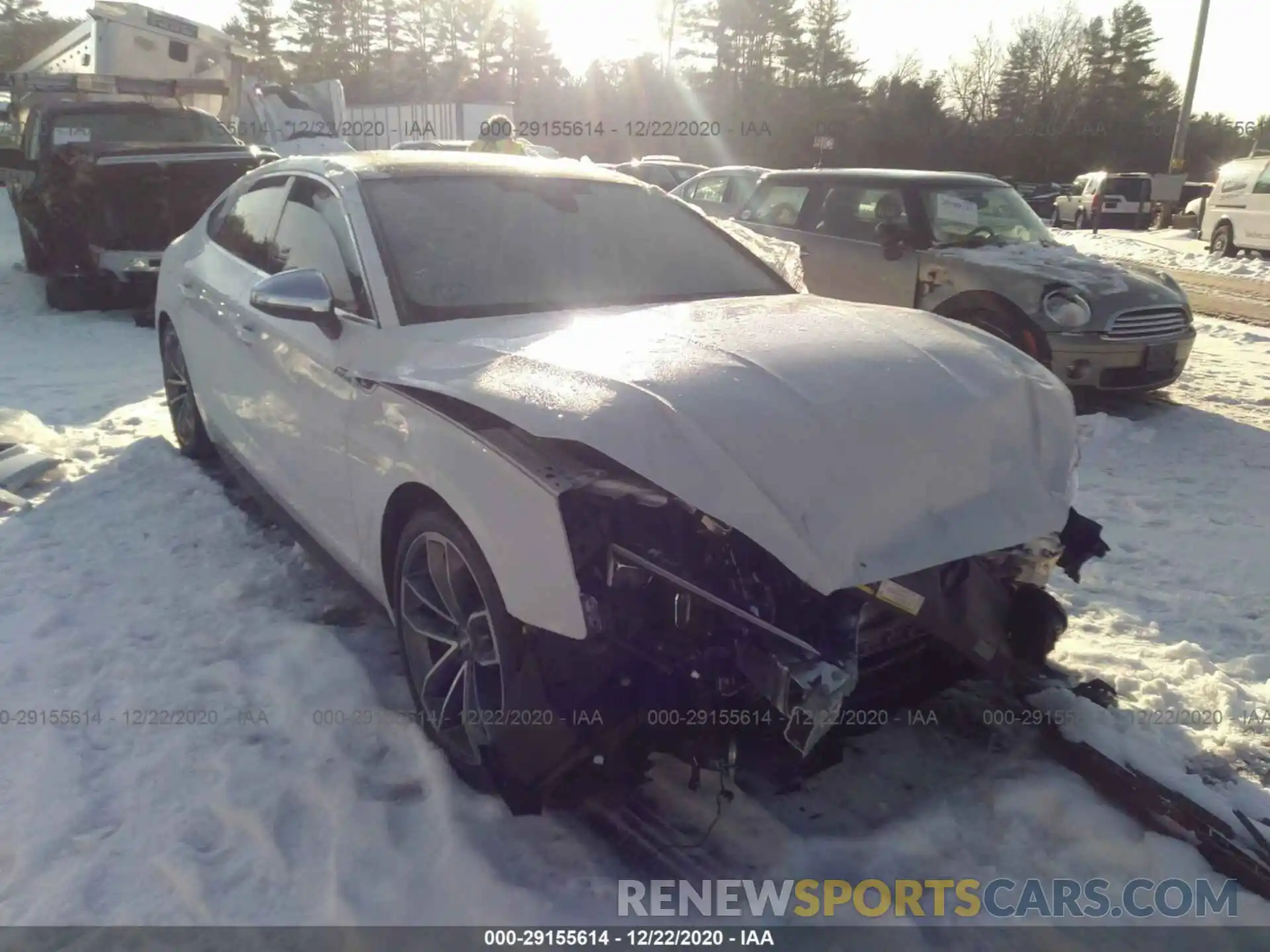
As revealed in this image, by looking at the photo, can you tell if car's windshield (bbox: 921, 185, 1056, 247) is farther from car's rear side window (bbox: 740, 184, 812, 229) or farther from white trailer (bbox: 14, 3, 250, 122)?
white trailer (bbox: 14, 3, 250, 122)

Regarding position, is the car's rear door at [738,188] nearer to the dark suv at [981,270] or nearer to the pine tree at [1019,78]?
the dark suv at [981,270]

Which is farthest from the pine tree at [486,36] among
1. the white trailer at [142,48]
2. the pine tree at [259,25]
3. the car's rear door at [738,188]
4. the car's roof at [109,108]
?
the car's rear door at [738,188]

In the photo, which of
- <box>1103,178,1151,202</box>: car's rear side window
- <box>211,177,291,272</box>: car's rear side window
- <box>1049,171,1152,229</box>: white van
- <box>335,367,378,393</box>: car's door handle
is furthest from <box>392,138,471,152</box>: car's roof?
<box>1103,178,1151,202</box>: car's rear side window

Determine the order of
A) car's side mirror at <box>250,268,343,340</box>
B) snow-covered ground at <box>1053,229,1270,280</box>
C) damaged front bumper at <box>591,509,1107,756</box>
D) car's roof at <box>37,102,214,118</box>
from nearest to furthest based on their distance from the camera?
damaged front bumper at <box>591,509,1107,756</box>
car's side mirror at <box>250,268,343,340</box>
car's roof at <box>37,102,214,118</box>
snow-covered ground at <box>1053,229,1270,280</box>

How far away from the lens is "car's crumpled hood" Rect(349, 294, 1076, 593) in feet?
7.00

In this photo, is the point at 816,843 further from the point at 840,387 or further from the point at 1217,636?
the point at 1217,636

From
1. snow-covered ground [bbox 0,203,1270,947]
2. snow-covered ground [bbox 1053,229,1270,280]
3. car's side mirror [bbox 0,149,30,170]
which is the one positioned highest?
car's side mirror [bbox 0,149,30,170]

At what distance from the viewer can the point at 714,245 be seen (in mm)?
3953

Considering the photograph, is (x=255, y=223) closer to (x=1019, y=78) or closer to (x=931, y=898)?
(x=931, y=898)

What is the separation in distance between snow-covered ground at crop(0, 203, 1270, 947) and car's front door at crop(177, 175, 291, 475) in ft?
1.75

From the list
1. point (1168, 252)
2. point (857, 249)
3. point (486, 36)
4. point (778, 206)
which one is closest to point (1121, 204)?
point (1168, 252)

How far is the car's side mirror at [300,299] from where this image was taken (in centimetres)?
302

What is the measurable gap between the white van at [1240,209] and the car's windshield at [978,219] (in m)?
12.7

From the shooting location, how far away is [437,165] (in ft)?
12.0
